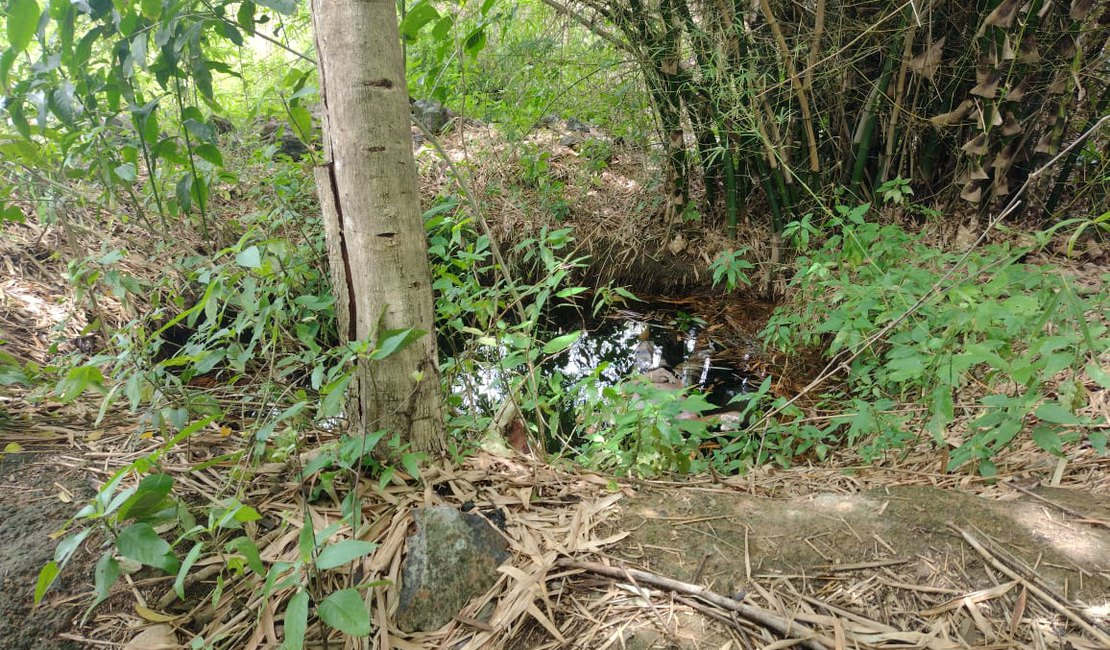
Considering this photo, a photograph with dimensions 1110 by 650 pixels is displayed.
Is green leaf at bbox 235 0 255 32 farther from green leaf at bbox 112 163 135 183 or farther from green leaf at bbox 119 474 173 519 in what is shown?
green leaf at bbox 119 474 173 519

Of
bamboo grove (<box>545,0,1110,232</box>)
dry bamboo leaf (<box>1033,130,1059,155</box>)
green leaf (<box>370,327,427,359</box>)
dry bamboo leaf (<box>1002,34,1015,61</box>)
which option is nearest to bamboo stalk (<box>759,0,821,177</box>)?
bamboo grove (<box>545,0,1110,232</box>)

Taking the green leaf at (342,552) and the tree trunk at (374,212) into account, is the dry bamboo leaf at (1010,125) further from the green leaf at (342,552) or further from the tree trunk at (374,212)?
the green leaf at (342,552)

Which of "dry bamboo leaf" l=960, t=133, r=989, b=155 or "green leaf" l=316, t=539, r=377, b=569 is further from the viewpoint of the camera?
"dry bamboo leaf" l=960, t=133, r=989, b=155

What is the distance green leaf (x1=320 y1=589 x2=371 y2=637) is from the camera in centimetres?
84

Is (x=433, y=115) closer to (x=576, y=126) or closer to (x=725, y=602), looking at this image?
(x=576, y=126)

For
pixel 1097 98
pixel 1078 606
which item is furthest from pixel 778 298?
pixel 1078 606

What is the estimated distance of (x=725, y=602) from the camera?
1.08 meters

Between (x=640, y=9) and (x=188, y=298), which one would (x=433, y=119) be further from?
(x=188, y=298)

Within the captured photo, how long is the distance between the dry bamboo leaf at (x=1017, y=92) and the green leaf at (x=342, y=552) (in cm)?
351

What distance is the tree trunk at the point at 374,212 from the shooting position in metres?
1.18

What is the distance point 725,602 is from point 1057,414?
93 cm

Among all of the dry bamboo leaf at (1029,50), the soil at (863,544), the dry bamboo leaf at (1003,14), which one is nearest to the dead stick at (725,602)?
the soil at (863,544)

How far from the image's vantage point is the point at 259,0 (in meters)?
1.24

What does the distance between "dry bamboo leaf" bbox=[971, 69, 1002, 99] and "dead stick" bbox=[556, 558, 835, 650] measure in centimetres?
297
